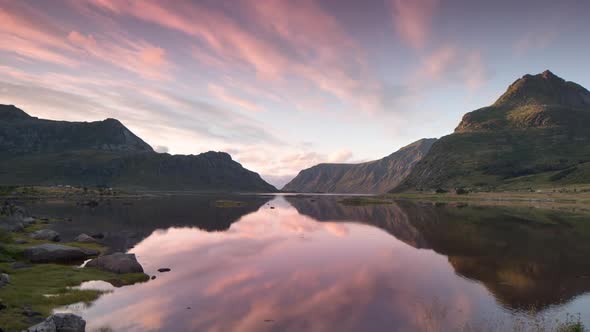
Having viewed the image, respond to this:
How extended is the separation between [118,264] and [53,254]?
41.0 feet

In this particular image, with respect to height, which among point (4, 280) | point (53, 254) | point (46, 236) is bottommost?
point (53, 254)

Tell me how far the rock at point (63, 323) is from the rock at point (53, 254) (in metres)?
28.5

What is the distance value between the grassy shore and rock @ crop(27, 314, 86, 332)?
6.96 ft

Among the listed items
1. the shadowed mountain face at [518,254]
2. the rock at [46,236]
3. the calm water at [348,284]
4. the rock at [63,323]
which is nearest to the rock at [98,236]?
the calm water at [348,284]

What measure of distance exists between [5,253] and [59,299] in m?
22.6

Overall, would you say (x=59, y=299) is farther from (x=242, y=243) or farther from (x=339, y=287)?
(x=242, y=243)

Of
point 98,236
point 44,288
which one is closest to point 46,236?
point 98,236

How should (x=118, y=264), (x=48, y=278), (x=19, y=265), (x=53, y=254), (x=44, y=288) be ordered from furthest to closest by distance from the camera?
1. (x=53, y=254)
2. (x=118, y=264)
3. (x=19, y=265)
4. (x=48, y=278)
5. (x=44, y=288)

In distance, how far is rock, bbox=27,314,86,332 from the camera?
65.2ft

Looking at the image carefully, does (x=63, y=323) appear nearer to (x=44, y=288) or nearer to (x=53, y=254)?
(x=44, y=288)

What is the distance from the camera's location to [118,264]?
40.5 m

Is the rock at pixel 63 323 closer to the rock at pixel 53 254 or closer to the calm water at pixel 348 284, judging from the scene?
the calm water at pixel 348 284

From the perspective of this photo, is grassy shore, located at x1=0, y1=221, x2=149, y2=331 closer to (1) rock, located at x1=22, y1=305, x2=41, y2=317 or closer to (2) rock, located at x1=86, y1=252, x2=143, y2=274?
(1) rock, located at x1=22, y1=305, x2=41, y2=317


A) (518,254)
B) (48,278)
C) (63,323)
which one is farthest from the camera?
(518,254)
